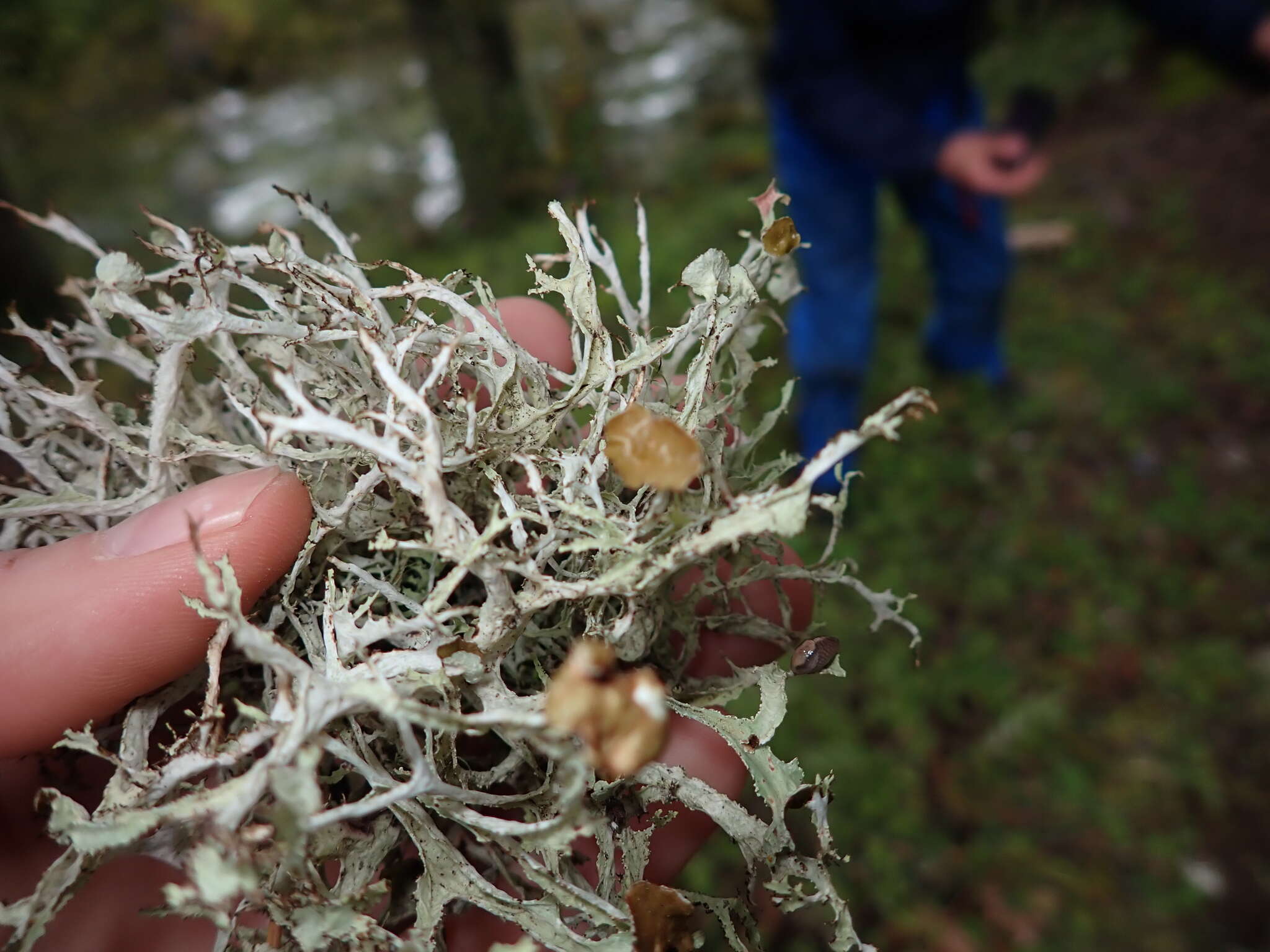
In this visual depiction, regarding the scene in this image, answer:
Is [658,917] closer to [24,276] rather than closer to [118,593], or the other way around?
[118,593]

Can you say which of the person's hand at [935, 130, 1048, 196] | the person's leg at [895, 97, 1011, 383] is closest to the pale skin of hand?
the person's hand at [935, 130, 1048, 196]

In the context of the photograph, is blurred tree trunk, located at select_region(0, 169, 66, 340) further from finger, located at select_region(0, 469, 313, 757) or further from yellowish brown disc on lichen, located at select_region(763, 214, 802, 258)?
yellowish brown disc on lichen, located at select_region(763, 214, 802, 258)

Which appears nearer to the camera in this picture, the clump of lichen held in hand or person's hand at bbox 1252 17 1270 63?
the clump of lichen held in hand

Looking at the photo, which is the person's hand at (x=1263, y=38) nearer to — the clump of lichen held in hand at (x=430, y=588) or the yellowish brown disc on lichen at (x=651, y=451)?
the clump of lichen held in hand at (x=430, y=588)

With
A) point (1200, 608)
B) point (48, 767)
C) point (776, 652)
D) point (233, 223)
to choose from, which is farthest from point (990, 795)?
point (233, 223)

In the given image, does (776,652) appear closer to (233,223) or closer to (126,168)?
(233,223)

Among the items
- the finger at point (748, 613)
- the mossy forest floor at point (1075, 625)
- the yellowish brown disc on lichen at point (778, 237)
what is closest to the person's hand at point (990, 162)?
the mossy forest floor at point (1075, 625)

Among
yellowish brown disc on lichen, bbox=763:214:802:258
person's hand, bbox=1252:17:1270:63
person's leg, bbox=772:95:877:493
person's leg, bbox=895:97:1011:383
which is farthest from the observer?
person's leg, bbox=895:97:1011:383
